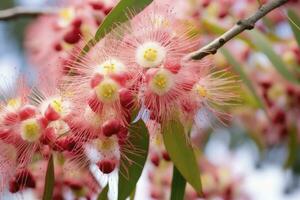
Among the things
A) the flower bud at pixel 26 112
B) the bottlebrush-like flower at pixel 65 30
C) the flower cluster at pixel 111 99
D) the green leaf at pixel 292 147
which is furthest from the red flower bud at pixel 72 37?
the green leaf at pixel 292 147

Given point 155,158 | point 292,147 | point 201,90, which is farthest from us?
point 292,147

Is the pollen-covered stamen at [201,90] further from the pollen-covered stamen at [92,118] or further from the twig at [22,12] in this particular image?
the twig at [22,12]

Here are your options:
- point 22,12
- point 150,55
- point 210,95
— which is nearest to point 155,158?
point 210,95

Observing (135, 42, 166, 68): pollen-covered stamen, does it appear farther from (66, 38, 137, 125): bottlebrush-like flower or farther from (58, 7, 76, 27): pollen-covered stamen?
(58, 7, 76, 27): pollen-covered stamen

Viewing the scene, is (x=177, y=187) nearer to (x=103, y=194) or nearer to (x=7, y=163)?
(x=103, y=194)

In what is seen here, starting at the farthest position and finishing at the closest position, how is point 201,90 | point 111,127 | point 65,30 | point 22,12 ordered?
point 22,12 → point 65,30 → point 201,90 → point 111,127

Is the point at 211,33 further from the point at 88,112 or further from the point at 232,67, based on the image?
the point at 88,112
